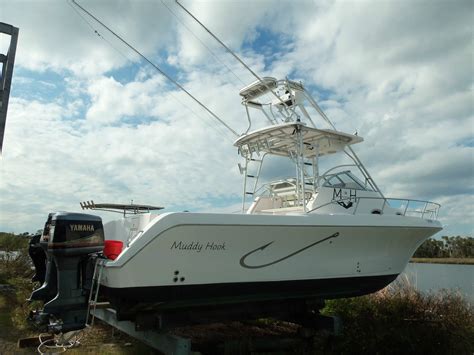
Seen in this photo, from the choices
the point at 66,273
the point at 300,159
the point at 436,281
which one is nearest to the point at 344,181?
the point at 300,159

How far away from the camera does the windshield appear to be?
593cm

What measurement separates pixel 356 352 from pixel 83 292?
11.0 ft

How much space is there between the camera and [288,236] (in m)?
4.63

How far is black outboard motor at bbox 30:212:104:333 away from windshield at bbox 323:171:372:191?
3.42 meters

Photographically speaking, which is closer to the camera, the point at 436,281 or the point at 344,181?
the point at 344,181

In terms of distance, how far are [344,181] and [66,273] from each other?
13.3ft

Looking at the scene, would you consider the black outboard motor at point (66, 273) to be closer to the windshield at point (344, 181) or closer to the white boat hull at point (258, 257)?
the white boat hull at point (258, 257)

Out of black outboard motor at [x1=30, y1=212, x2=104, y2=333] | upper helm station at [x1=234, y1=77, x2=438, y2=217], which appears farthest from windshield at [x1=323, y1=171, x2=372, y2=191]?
black outboard motor at [x1=30, y1=212, x2=104, y2=333]

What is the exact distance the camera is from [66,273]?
151 inches

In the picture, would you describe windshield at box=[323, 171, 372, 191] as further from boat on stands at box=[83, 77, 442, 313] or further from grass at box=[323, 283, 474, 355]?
grass at box=[323, 283, 474, 355]

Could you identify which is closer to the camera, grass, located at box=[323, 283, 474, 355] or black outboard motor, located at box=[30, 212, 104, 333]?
black outboard motor, located at box=[30, 212, 104, 333]

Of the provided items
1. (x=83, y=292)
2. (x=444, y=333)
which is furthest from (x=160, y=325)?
(x=444, y=333)

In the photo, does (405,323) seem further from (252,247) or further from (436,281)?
(436,281)

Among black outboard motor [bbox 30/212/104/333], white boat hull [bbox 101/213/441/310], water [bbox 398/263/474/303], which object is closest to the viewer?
black outboard motor [bbox 30/212/104/333]
